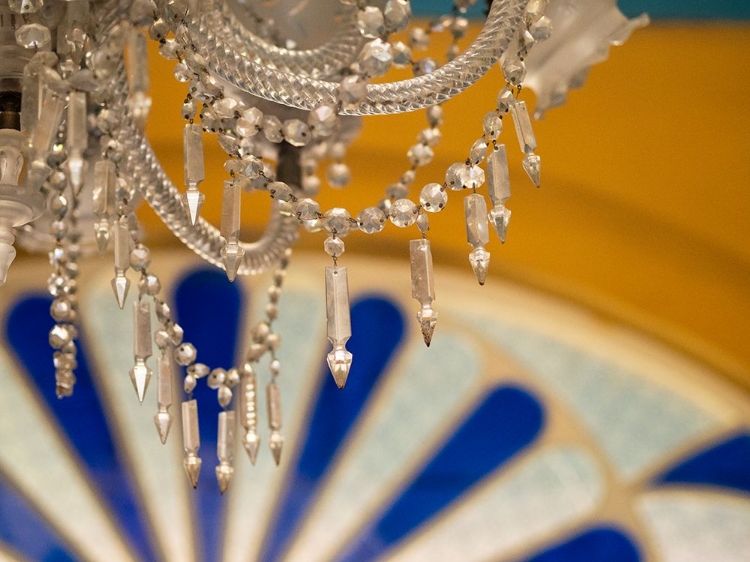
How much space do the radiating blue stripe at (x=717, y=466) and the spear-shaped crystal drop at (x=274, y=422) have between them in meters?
1.08

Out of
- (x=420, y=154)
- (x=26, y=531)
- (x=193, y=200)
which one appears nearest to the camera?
(x=193, y=200)

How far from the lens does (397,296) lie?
1924 mm

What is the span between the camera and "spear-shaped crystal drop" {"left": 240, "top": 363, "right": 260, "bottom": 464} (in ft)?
3.07

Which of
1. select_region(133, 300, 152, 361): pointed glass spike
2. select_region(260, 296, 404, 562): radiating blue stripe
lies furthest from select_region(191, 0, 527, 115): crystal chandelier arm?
select_region(260, 296, 404, 562): radiating blue stripe

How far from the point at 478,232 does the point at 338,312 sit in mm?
118

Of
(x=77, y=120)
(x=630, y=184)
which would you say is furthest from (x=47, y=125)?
(x=630, y=184)

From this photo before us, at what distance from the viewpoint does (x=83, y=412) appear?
1.84m

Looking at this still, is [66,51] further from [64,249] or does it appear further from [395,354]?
[395,354]

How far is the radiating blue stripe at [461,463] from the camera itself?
5.88 ft

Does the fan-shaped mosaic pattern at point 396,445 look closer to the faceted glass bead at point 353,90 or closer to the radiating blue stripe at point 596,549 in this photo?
the radiating blue stripe at point 596,549

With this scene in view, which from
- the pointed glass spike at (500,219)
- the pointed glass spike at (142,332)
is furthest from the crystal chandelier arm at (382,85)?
the pointed glass spike at (142,332)

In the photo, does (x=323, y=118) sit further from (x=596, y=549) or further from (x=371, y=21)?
(x=596, y=549)

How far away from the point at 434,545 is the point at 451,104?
2.90ft

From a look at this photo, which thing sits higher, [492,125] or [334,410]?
[334,410]
